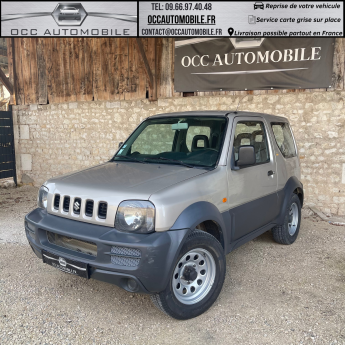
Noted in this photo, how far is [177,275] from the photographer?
2914 millimetres

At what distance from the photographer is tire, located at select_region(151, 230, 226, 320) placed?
2.79 m

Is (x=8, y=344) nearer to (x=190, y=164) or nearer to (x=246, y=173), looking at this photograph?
Result: (x=190, y=164)

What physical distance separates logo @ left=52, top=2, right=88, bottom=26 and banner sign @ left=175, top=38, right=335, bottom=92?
85.8 inches

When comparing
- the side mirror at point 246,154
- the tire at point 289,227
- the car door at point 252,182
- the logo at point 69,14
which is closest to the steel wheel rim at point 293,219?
the tire at point 289,227

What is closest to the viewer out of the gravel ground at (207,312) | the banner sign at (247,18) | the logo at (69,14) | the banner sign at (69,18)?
the gravel ground at (207,312)

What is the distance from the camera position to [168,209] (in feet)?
8.77

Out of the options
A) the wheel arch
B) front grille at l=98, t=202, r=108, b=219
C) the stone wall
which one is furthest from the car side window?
the stone wall

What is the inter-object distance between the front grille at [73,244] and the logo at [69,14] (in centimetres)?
554

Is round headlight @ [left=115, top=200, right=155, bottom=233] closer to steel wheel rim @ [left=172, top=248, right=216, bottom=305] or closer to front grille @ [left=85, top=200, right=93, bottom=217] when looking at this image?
front grille @ [left=85, top=200, right=93, bottom=217]

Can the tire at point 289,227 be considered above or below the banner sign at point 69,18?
below

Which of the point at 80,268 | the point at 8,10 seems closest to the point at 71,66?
the point at 8,10

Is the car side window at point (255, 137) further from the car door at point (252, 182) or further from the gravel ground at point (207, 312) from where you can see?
the gravel ground at point (207, 312)

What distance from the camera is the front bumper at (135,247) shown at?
2.53 m

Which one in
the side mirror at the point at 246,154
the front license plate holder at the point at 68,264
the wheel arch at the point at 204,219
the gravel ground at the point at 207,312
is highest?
the side mirror at the point at 246,154
